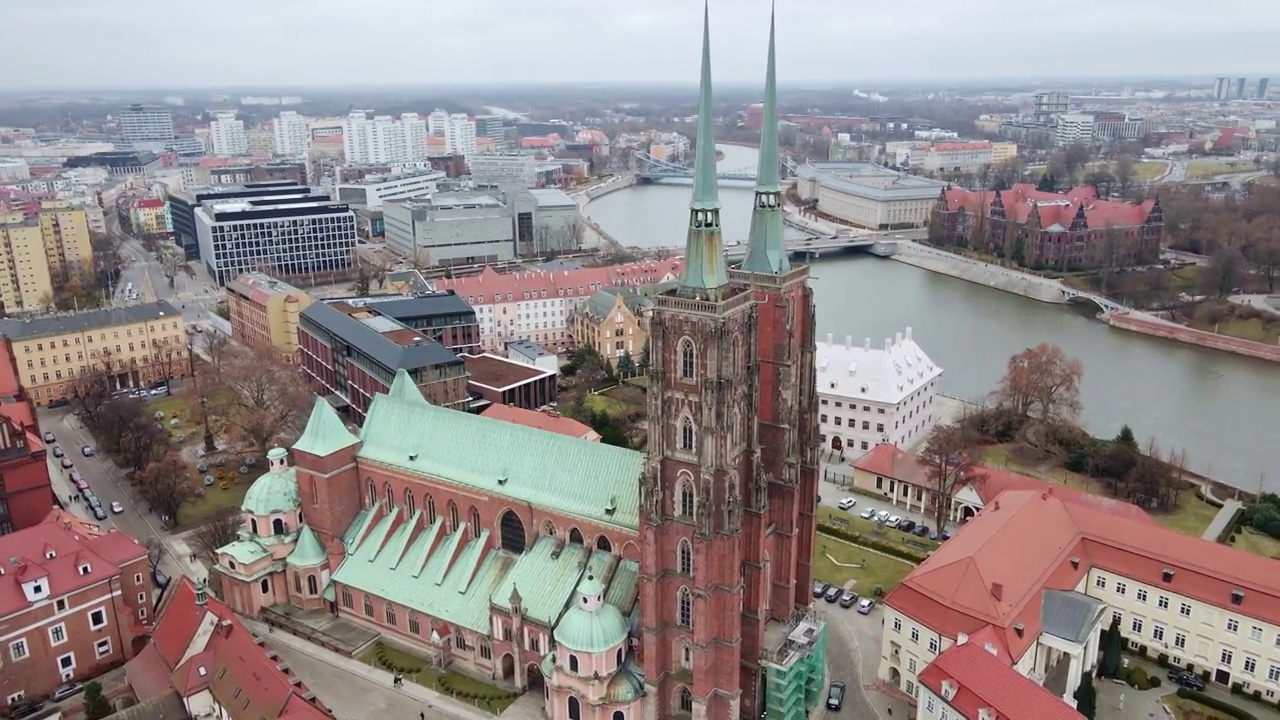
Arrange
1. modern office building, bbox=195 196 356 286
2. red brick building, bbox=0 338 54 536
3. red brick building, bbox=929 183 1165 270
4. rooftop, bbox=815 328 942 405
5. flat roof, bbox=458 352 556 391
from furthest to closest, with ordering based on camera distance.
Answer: red brick building, bbox=929 183 1165 270, modern office building, bbox=195 196 356 286, flat roof, bbox=458 352 556 391, rooftop, bbox=815 328 942 405, red brick building, bbox=0 338 54 536

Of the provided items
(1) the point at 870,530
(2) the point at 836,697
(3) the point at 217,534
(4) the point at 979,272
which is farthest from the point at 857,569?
(4) the point at 979,272

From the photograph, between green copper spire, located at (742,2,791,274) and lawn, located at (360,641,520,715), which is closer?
green copper spire, located at (742,2,791,274)

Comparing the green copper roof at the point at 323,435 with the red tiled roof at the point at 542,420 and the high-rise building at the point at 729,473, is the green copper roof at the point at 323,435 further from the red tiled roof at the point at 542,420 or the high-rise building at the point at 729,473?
the high-rise building at the point at 729,473

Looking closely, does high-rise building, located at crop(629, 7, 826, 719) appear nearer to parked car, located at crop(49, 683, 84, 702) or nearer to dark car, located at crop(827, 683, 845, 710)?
dark car, located at crop(827, 683, 845, 710)

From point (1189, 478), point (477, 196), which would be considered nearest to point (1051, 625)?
point (1189, 478)

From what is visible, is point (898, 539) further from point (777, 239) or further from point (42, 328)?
point (42, 328)

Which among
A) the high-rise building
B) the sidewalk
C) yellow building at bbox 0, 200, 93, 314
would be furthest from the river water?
yellow building at bbox 0, 200, 93, 314
